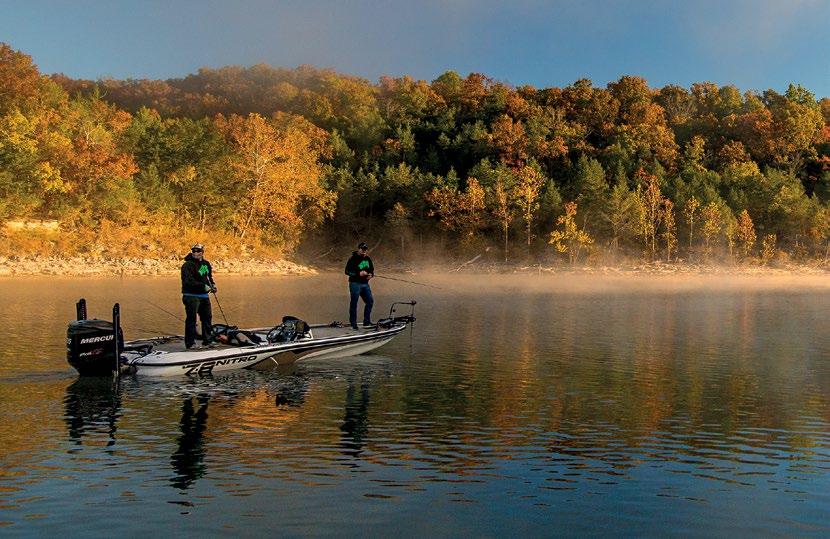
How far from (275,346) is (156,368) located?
303cm

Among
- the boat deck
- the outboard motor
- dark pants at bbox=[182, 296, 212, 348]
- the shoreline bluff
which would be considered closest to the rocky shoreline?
the shoreline bluff

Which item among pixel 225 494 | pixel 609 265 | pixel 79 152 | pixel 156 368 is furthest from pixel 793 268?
pixel 225 494

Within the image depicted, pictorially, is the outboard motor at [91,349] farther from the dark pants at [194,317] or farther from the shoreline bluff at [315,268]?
the shoreline bluff at [315,268]

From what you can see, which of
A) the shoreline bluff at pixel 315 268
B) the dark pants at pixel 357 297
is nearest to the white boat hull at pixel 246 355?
the dark pants at pixel 357 297

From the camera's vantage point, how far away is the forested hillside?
7488 centimetres

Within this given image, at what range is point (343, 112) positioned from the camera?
120500 millimetres

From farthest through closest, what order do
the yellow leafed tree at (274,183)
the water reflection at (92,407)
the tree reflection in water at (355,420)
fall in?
the yellow leafed tree at (274,183)
the water reflection at (92,407)
the tree reflection in water at (355,420)

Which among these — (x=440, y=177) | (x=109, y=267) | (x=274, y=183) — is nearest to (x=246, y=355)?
(x=109, y=267)

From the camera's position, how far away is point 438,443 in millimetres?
12719

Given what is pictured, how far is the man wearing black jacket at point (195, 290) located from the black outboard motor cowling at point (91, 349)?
2230mm

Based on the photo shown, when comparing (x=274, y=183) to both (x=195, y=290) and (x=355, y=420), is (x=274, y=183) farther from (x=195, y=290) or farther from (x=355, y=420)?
(x=355, y=420)

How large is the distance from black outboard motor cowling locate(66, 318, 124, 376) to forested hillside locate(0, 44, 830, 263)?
55.1 meters

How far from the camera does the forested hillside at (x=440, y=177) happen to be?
7488 centimetres

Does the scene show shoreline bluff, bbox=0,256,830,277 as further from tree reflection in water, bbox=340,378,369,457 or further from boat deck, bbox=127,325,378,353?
tree reflection in water, bbox=340,378,369,457
